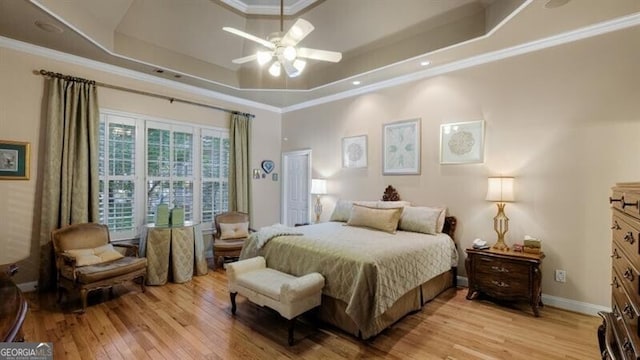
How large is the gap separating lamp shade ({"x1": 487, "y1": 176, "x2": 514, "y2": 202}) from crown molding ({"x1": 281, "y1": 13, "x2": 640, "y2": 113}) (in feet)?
4.95

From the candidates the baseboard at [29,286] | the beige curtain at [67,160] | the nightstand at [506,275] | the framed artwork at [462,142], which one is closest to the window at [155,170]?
the beige curtain at [67,160]

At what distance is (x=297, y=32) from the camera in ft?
8.50

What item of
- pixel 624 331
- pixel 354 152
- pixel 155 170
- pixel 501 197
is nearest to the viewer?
pixel 624 331

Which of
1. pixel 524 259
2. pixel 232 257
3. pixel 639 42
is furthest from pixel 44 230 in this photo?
pixel 639 42

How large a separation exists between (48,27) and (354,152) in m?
4.17

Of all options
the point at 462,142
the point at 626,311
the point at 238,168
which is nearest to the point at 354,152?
the point at 462,142

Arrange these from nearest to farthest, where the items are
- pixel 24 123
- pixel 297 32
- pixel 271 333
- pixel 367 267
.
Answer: pixel 367 267
pixel 297 32
pixel 271 333
pixel 24 123

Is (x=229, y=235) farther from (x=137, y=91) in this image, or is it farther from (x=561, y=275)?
(x=561, y=275)

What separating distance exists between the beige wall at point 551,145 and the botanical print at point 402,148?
12 cm

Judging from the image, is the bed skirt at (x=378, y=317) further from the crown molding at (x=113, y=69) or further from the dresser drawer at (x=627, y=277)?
the crown molding at (x=113, y=69)

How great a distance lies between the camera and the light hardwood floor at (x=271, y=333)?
94.6 inches

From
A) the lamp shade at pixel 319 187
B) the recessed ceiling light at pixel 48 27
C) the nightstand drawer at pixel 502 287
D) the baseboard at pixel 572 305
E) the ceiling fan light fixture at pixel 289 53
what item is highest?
the recessed ceiling light at pixel 48 27

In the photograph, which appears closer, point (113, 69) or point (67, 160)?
point (67, 160)

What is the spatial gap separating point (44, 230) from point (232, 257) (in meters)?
2.31
